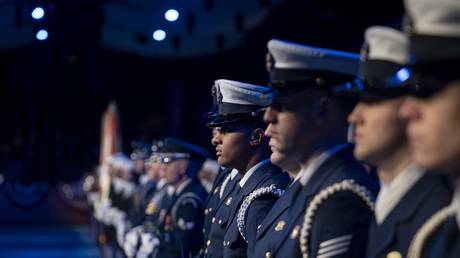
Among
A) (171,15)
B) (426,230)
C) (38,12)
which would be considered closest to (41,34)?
(38,12)

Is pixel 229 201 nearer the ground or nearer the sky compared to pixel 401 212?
nearer the sky

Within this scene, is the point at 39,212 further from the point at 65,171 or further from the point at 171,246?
the point at 171,246

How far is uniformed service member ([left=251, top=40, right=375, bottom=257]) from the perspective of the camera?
3.30 meters

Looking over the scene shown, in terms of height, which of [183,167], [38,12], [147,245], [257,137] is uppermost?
[38,12]

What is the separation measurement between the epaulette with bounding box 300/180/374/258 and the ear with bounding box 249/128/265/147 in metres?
1.81

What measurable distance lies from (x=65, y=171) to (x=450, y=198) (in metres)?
20.3

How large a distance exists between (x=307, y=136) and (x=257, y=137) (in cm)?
161

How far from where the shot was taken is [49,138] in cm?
2219

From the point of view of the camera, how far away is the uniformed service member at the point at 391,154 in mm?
2773

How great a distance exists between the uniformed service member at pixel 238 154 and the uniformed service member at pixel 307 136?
107cm

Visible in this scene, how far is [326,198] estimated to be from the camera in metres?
3.24

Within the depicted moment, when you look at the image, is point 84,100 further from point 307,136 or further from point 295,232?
point 295,232

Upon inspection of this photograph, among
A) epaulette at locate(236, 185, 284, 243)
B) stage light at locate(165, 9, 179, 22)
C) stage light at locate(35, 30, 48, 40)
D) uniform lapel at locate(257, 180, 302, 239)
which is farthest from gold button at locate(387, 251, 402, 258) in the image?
stage light at locate(35, 30, 48, 40)

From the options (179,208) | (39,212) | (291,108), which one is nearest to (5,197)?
(39,212)
